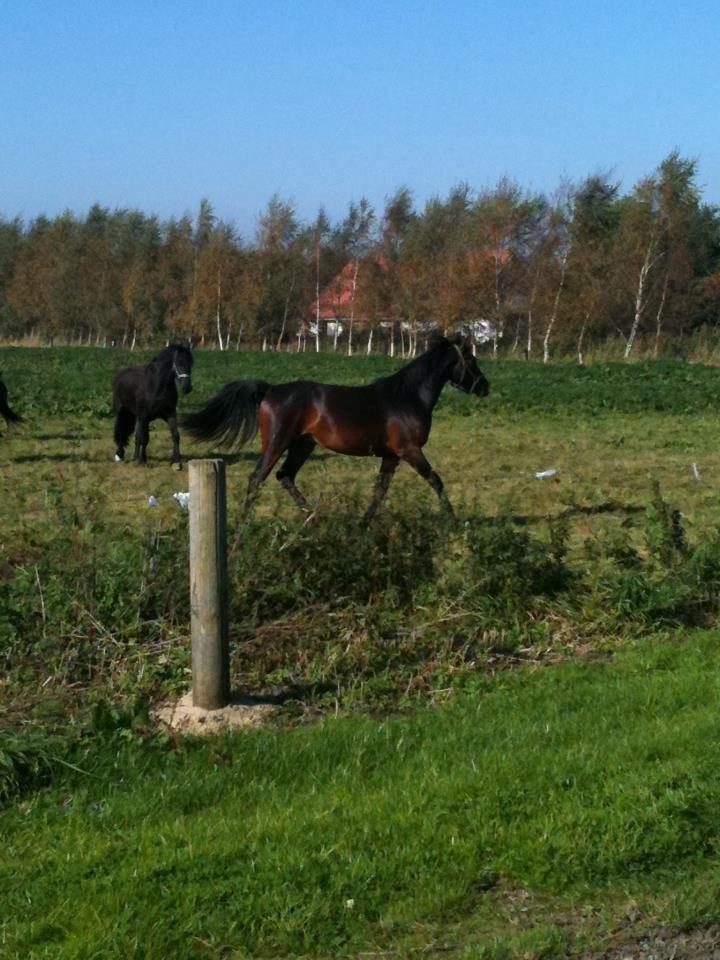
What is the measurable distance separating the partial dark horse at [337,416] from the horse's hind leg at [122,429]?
5.58 m

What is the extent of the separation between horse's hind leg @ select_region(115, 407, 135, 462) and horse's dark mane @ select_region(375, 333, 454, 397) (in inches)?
251

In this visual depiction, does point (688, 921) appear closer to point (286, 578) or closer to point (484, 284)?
point (286, 578)

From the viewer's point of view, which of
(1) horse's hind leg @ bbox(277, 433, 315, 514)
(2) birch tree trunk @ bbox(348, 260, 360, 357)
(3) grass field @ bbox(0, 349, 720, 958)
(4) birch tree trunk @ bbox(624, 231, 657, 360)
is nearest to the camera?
(3) grass field @ bbox(0, 349, 720, 958)

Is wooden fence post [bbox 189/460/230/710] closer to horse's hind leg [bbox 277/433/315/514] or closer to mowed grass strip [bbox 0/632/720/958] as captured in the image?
mowed grass strip [bbox 0/632/720/958]

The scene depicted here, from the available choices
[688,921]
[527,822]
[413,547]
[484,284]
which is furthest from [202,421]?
[484,284]

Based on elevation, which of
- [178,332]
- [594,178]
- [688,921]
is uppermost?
[594,178]

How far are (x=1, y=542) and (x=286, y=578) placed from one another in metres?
2.67

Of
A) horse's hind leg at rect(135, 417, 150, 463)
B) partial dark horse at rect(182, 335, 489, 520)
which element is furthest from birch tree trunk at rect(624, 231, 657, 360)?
partial dark horse at rect(182, 335, 489, 520)

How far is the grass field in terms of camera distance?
161 inches

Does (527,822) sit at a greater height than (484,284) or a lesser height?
lesser

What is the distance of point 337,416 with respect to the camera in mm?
12547

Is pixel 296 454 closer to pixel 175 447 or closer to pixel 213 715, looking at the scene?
pixel 175 447

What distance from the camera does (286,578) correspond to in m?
7.67

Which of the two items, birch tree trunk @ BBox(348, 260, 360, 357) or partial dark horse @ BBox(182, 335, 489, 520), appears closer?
partial dark horse @ BBox(182, 335, 489, 520)
